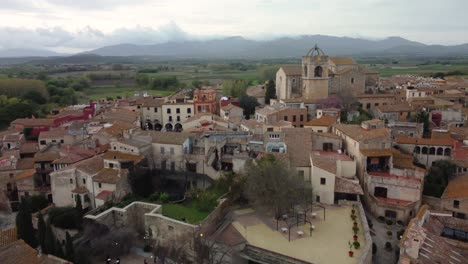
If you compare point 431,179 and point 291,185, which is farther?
point 431,179

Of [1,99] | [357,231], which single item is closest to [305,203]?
[357,231]

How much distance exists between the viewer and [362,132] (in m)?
34.7

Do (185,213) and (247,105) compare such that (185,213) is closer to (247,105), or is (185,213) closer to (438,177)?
(438,177)

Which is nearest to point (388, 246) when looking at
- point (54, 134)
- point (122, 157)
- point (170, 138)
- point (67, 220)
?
point (170, 138)

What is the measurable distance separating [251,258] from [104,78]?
12862 cm

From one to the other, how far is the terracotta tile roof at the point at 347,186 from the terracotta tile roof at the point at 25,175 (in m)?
27.7

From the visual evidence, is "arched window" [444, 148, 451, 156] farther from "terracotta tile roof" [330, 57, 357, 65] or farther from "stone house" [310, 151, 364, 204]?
"terracotta tile roof" [330, 57, 357, 65]

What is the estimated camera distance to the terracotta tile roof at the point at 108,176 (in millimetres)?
28984

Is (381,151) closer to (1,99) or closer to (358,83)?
(358,83)

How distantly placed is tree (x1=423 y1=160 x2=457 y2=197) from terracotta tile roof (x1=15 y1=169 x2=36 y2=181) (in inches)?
1396

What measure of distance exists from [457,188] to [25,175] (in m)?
38.3

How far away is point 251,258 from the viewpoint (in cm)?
2295

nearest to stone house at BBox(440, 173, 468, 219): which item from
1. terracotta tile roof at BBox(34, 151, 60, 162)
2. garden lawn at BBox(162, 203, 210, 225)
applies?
garden lawn at BBox(162, 203, 210, 225)

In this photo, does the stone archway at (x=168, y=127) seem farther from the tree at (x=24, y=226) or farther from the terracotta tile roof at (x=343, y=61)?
the tree at (x=24, y=226)
